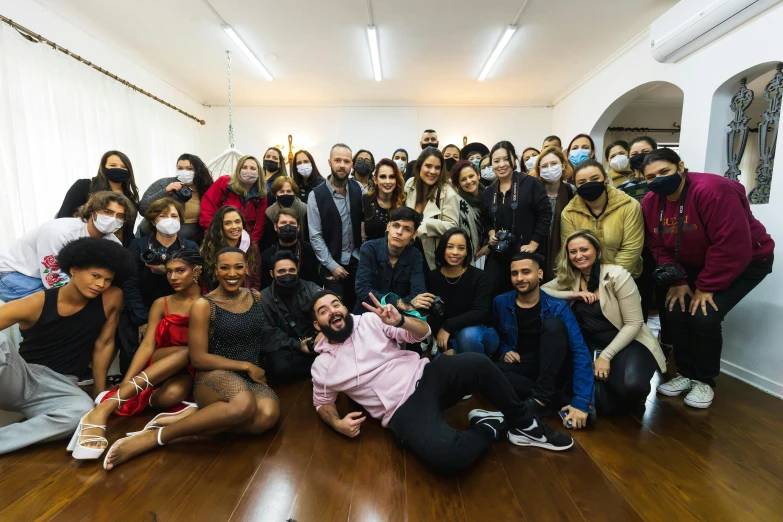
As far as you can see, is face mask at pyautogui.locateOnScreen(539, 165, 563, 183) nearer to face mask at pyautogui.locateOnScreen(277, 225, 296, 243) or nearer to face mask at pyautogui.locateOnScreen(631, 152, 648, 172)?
face mask at pyautogui.locateOnScreen(631, 152, 648, 172)

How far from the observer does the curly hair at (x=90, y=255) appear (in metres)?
2.11

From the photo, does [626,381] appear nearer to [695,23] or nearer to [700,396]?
[700,396]

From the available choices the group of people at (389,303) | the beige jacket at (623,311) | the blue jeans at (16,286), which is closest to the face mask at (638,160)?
the group of people at (389,303)

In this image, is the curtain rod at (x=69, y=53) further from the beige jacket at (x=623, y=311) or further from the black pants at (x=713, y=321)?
the black pants at (x=713, y=321)

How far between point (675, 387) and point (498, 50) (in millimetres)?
4633

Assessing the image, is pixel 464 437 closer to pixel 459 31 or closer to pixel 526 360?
pixel 526 360

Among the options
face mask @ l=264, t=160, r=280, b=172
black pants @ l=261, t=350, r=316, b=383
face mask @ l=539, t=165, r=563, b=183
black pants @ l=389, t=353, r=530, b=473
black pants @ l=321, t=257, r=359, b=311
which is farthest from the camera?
face mask @ l=264, t=160, r=280, b=172

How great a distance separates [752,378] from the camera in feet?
8.96

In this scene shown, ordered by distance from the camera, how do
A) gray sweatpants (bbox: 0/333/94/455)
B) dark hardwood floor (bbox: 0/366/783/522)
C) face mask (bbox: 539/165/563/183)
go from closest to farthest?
1. dark hardwood floor (bbox: 0/366/783/522)
2. gray sweatpants (bbox: 0/333/94/455)
3. face mask (bbox: 539/165/563/183)

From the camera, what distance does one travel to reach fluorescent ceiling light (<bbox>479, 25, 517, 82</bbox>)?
4.61 meters

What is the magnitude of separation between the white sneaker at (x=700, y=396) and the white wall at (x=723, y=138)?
61cm

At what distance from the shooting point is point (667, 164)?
7.79 feet

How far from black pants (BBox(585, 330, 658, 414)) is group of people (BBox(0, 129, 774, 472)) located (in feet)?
0.04

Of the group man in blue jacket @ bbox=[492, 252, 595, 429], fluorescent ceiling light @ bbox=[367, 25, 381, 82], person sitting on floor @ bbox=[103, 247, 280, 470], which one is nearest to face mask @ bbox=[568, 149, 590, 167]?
man in blue jacket @ bbox=[492, 252, 595, 429]
